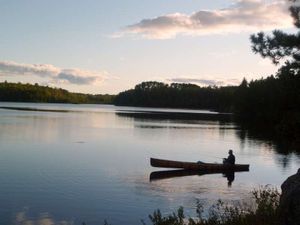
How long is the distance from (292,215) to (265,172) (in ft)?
100

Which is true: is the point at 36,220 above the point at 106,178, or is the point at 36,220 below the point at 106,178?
below

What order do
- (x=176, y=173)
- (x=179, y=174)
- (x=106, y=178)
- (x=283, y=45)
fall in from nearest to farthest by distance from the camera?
(x=283, y=45)
(x=106, y=178)
(x=179, y=174)
(x=176, y=173)

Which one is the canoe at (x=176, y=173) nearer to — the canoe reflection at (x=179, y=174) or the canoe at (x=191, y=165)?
the canoe reflection at (x=179, y=174)

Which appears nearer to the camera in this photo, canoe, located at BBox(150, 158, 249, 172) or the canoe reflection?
the canoe reflection

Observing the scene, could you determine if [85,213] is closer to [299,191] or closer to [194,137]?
[299,191]

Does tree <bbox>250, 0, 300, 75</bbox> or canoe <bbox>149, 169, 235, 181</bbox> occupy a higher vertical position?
tree <bbox>250, 0, 300, 75</bbox>

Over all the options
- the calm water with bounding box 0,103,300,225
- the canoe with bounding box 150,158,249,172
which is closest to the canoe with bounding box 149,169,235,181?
the canoe with bounding box 150,158,249,172

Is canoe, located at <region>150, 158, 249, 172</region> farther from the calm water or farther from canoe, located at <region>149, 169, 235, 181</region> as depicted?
the calm water

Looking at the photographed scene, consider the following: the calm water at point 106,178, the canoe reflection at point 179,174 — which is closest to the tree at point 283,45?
the calm water at point 106,178

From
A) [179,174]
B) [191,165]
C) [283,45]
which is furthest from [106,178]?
[283,45]

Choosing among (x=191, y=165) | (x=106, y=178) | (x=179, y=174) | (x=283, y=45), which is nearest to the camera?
(x=283, y=45)

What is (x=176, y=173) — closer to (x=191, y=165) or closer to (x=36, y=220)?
(x=191, y=165)

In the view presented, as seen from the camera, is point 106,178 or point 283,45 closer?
point 283,45

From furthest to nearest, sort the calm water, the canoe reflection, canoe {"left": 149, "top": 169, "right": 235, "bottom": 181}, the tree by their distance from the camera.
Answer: canoe {"left": 149, "top": 169, "right": 235, "bottom": 181} → the canoe reflection → the calm water → the tree
